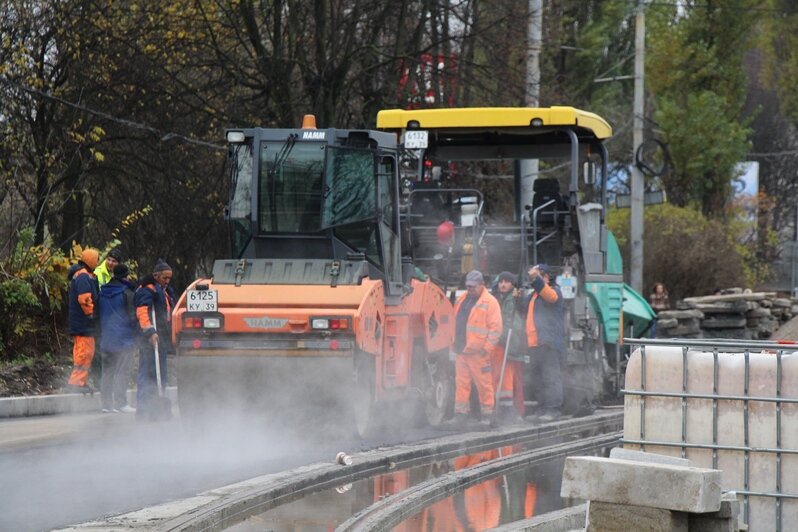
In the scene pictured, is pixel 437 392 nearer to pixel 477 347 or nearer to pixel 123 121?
pixel 477 347

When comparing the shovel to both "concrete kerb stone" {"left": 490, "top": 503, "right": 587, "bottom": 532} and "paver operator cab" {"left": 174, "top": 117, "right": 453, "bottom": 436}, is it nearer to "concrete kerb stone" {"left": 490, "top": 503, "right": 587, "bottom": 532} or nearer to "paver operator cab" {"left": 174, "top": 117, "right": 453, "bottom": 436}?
"paver operator cab" {"left": 174, "top": 117, "right": 453, "bottom": 436}

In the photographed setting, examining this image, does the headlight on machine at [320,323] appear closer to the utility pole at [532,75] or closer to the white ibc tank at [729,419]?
the white ibc tank at [729,419]

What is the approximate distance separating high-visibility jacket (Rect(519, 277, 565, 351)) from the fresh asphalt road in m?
2.08

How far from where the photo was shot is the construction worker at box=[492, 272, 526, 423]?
16.8 m

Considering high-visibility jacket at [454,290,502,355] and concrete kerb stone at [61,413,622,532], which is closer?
concrete kerb stone at [61,413,622,532]

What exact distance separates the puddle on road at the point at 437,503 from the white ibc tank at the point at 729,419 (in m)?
1.65

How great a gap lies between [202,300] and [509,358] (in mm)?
4813

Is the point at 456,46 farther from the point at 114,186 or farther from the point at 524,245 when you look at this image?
the point at 524,245

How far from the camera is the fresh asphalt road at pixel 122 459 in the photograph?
972cm

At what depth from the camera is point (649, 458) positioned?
26.4ft

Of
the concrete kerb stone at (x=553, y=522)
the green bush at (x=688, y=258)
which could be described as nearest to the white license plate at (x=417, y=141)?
the concrete kerb stone at (x=553, y=522)

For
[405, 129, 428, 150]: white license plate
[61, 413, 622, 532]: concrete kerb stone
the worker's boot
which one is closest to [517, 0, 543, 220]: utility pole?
the worker's boot

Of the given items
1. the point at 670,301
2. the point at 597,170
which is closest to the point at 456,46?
the point at 670,301

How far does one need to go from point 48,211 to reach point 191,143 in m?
2.91
